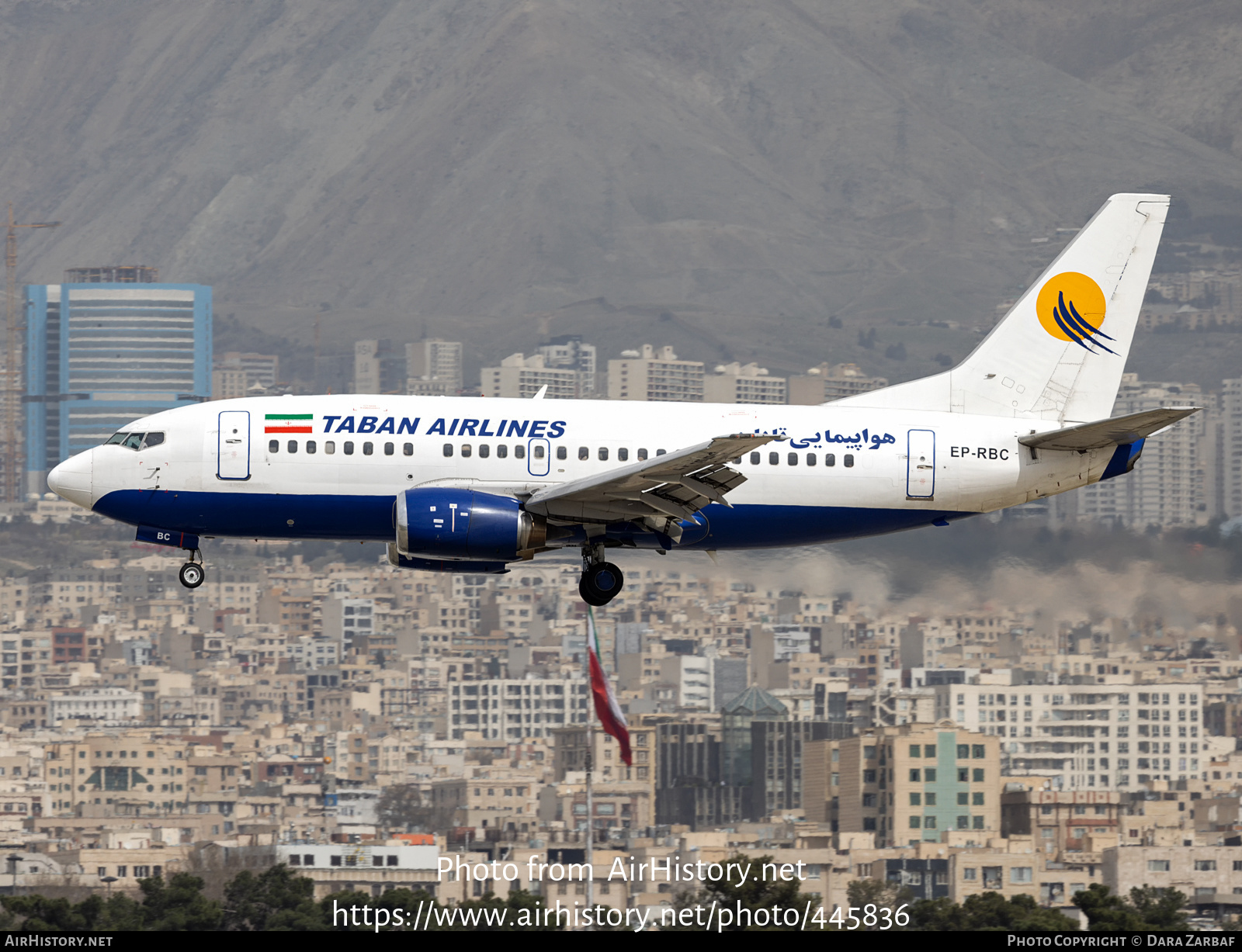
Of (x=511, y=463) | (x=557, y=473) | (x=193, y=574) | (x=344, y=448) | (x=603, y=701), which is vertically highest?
(x=344, y=448)

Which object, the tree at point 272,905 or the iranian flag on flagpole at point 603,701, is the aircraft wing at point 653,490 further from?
the iranian flag on flagpole at point 603,701

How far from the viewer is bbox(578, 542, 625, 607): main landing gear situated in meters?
46.0

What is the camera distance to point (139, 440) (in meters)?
46.5

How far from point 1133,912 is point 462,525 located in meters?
40.1

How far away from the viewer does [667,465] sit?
4312 cm

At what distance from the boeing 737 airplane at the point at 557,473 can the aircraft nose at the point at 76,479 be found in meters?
0.05

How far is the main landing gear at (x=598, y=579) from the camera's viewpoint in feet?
151

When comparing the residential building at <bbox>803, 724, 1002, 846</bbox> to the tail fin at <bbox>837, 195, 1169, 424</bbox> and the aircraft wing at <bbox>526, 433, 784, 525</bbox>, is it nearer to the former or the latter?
the tail fin at <bbox>837, 195, 1169, 424</bbox>

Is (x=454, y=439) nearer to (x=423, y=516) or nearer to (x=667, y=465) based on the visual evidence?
(x=423, y=516)

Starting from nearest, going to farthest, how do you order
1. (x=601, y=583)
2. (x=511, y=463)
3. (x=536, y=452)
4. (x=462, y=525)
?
(x=462, y=525)
(x=511, y=463)
(x=536, y=452)
(x=601, y=583)

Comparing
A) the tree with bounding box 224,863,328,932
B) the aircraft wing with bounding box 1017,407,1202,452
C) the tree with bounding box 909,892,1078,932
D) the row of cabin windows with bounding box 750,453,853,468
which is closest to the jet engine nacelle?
the row of cabin windows with bounding box 750,453,853,468

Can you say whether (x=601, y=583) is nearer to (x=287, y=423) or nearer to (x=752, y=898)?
(x=287, y=423)

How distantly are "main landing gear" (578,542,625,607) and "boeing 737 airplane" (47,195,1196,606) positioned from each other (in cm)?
4

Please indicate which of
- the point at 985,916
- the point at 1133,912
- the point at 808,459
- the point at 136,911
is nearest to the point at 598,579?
the point at 808,459
